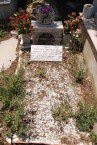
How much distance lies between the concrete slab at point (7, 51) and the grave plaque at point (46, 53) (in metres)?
0.94

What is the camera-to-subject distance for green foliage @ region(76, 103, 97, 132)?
19.3 ft

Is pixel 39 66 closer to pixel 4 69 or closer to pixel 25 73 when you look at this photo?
pixel 25 73

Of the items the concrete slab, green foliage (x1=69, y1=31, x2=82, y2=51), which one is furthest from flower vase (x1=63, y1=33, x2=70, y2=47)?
the concrete slab

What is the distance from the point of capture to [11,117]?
18.7 ft

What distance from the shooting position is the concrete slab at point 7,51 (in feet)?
26.7

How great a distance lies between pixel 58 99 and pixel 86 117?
3.14ft

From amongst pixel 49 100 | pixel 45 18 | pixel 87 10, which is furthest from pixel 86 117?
pixel 87 10

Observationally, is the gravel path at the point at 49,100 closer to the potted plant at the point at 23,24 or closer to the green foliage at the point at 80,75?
the green foliage at the point at 80,75

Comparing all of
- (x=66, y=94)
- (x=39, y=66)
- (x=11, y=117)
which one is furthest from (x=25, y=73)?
(x=11, y=117)

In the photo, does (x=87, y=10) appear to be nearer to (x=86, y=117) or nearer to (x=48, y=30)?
(x=48, y=30)

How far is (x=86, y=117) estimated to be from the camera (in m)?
6.01

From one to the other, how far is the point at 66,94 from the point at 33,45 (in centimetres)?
194

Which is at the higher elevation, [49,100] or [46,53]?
[46,53]

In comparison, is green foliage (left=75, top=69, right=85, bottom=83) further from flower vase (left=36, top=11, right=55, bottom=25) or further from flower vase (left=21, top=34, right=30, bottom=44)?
flower vase (left=21, top=34, right=30, bottom=44)
